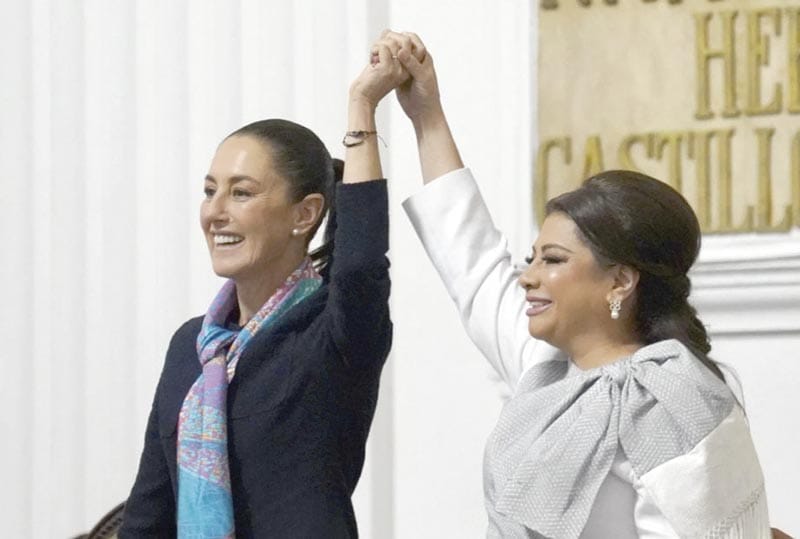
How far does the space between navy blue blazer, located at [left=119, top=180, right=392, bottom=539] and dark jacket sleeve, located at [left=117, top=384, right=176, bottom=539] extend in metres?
0.05

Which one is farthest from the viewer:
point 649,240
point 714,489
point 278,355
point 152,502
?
point 152,502

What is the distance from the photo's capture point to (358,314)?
2.60 m

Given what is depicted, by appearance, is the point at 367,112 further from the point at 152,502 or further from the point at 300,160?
the point at 152,502

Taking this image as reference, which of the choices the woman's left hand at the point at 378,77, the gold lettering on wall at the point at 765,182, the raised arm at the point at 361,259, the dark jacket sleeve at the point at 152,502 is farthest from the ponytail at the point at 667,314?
the gold lettering on wall at the point at 765,182

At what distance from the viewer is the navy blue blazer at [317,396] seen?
259 cm

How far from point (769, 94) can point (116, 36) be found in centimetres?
174

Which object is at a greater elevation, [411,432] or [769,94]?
[769,94]

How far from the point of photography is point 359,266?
2568 millimetres

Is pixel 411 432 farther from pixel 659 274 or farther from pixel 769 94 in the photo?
pixel 659 274

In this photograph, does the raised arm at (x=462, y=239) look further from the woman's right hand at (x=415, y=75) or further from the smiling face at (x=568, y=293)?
the smiling face at (x=568, y=293)

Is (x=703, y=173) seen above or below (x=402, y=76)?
below

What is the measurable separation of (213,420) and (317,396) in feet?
0.52

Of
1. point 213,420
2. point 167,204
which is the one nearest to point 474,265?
point 213,420

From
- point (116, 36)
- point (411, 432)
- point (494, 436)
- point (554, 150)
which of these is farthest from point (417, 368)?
point (494, 436)
